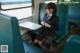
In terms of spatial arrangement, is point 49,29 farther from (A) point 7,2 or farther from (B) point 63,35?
(A) point 7,2

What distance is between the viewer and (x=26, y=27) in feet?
8.11

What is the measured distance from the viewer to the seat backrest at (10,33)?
116 cm

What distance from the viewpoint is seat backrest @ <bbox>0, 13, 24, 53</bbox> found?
1.16 meters

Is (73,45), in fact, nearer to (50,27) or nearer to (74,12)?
(50,27)

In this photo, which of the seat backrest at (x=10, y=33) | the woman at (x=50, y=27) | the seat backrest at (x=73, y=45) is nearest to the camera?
the seat backrest at (x=73, y=45)

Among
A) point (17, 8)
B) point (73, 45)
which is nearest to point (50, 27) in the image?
point (17, 8)

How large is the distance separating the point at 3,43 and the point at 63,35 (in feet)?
6.78

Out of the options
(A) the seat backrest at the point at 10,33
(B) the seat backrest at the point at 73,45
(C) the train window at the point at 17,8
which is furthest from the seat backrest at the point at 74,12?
(B) the seat backrest at the point at 73,45

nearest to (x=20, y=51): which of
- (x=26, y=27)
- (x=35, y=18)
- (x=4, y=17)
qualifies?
(x=4, y=17)

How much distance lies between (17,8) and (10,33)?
5.76 feet

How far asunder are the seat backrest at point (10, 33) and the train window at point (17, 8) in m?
1.30

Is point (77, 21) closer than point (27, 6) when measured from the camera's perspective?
No

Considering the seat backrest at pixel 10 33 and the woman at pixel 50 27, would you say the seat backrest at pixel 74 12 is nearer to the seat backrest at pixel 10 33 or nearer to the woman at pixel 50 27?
the woman at pixel 50 27

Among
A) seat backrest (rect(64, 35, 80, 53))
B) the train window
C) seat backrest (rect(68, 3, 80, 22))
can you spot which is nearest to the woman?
the train window
